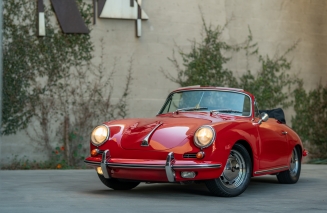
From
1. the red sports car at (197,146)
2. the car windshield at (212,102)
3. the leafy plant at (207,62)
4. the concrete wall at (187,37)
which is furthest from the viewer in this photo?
the leafy plant at (207,62)

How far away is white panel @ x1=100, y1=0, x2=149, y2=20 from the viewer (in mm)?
12953

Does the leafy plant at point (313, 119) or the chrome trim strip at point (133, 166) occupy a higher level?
the chrome trim strip at point (133, 166)

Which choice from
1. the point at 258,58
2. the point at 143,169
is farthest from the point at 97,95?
the point at 143,169

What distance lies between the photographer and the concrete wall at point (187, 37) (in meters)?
13.1

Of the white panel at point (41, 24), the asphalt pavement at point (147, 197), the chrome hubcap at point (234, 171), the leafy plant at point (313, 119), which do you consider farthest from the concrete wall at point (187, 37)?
the chrome hubcap at point (234, 171)

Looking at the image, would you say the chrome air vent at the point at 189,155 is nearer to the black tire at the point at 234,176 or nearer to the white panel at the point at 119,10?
the black tire at the point at 234,176

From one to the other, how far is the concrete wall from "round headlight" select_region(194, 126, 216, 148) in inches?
234

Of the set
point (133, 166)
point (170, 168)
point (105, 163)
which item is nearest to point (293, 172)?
point (170, 168)

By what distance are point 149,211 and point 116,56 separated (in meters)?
7.41

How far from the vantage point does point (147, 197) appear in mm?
7191

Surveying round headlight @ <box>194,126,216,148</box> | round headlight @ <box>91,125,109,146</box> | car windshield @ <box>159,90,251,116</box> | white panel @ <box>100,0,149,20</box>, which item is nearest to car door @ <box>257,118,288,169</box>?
car windshield @ <box>159,90,251,116</box>

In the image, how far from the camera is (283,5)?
15219 mm

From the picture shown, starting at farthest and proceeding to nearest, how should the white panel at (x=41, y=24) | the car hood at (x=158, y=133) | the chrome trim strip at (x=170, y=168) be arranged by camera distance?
the white panel at (x=41, y=24) < the car hood at (x=158, y=133) < the chrome trim strip at (x=170, y=168)

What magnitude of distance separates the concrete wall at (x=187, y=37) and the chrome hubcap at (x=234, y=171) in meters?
5.85
